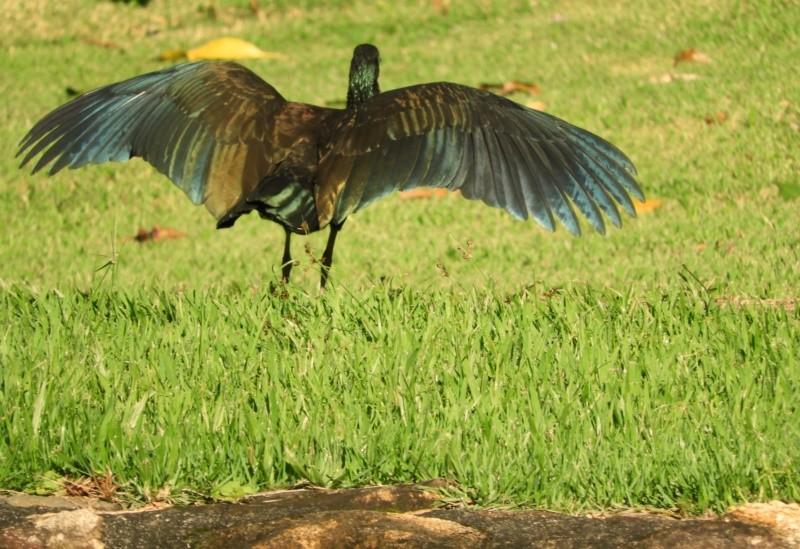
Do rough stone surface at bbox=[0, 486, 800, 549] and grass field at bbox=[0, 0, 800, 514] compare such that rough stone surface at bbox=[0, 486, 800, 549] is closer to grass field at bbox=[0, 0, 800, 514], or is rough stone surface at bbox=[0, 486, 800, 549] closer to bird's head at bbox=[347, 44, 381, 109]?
grass field at bbox=[0, 0, 800, 514]

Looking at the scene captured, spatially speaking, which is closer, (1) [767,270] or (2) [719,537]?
(2) [719,537]

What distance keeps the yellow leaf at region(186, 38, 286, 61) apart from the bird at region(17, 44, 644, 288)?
5967 mm

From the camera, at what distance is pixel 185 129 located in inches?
209

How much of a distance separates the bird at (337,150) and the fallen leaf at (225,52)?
19.2ft

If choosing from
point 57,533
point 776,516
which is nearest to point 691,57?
point 776,516

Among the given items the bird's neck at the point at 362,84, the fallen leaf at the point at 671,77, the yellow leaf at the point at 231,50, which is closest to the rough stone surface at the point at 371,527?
the bird's neck at the point at 362,84

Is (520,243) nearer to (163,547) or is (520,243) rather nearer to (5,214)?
(5,214)

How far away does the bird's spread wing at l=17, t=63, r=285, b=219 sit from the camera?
17.0ft

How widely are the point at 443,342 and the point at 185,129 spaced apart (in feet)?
4.74

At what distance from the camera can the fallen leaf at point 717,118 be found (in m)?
9.02

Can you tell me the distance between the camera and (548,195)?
491 centimetres

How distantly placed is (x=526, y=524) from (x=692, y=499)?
50 centimetres

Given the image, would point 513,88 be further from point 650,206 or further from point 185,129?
point 185,129

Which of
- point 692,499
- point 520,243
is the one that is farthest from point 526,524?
point 520,243
